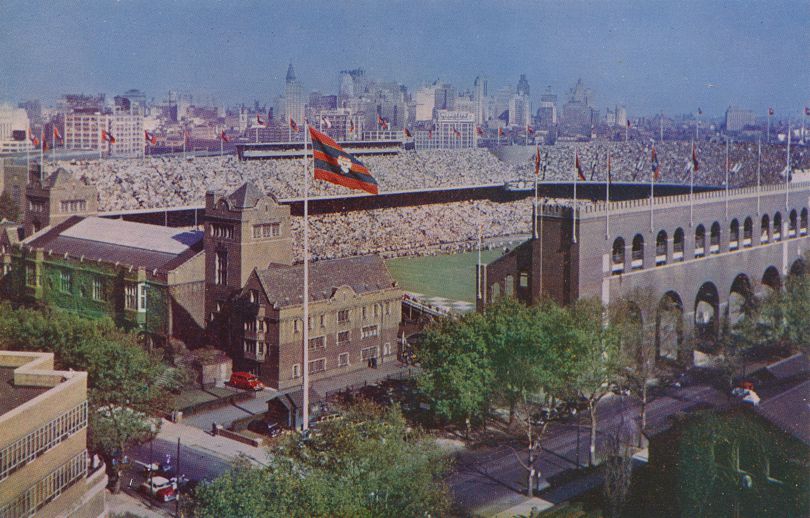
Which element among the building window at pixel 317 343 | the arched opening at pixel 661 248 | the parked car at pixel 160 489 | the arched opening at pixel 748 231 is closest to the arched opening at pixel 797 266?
the arched opening at pixel 748 231

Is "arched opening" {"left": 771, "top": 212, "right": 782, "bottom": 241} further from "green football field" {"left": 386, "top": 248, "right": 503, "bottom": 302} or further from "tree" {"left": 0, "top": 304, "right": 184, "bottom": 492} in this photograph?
"tree" {"left": 0, "top": 304, "right": 184, "bottom": 492}

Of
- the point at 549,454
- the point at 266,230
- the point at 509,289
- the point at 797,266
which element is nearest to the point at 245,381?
the point at 266,230

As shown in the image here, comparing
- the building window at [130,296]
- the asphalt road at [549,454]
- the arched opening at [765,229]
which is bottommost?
the asphalt road at [549,454]

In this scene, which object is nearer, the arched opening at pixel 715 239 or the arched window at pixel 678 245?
the arched window at pixel 678 245

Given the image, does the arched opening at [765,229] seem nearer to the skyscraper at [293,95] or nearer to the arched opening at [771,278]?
the arched opening at [771,278]

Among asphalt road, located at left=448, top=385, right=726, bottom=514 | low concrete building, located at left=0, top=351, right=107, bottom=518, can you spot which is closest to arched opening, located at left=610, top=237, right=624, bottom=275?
asphalt road, located at left=448, top=385, right=726, bottom=514

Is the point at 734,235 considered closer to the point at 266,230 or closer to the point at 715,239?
the point at 715,239
